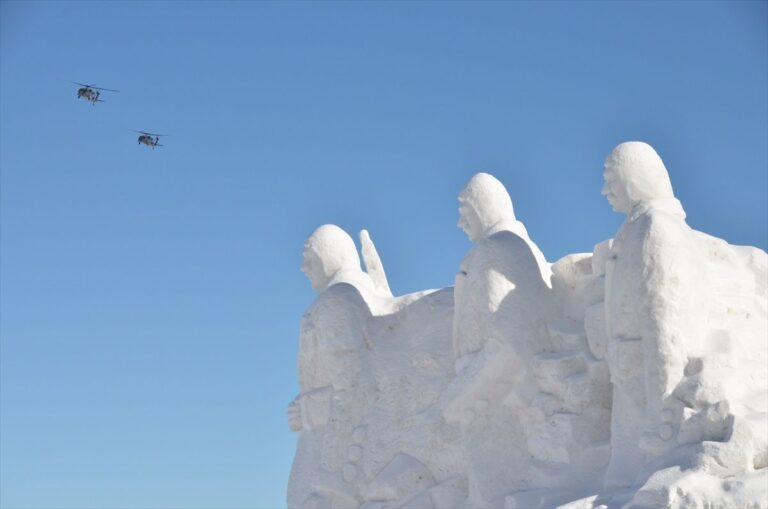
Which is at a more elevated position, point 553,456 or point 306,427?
point 306,427

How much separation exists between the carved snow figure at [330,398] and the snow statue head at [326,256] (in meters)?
0.31

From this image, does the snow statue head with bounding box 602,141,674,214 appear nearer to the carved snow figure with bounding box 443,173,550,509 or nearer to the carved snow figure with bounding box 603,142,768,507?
the carved snow figure with bounding box 603,142,768,507

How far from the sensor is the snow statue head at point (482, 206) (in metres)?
13.6

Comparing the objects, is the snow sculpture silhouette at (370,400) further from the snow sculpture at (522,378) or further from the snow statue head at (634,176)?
the snow statue head at (634,176)

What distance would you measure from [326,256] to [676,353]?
16.5 feet

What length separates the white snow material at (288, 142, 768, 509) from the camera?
35.5 ft

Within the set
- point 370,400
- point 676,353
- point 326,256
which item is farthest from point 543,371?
point 326,256

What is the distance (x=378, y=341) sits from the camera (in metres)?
14.6

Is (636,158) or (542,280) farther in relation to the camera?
(542,280)

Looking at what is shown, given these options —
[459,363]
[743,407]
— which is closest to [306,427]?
[459,363]

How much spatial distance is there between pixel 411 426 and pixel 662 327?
3543mm

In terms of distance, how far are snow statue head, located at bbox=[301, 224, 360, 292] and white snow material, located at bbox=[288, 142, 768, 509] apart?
0.02 meters

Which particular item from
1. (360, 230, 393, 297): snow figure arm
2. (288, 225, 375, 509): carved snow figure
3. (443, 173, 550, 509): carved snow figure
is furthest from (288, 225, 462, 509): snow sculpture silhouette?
(443, 173, 550, 509): carved snow figure

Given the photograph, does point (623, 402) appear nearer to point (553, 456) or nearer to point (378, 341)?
point (553, 456)
